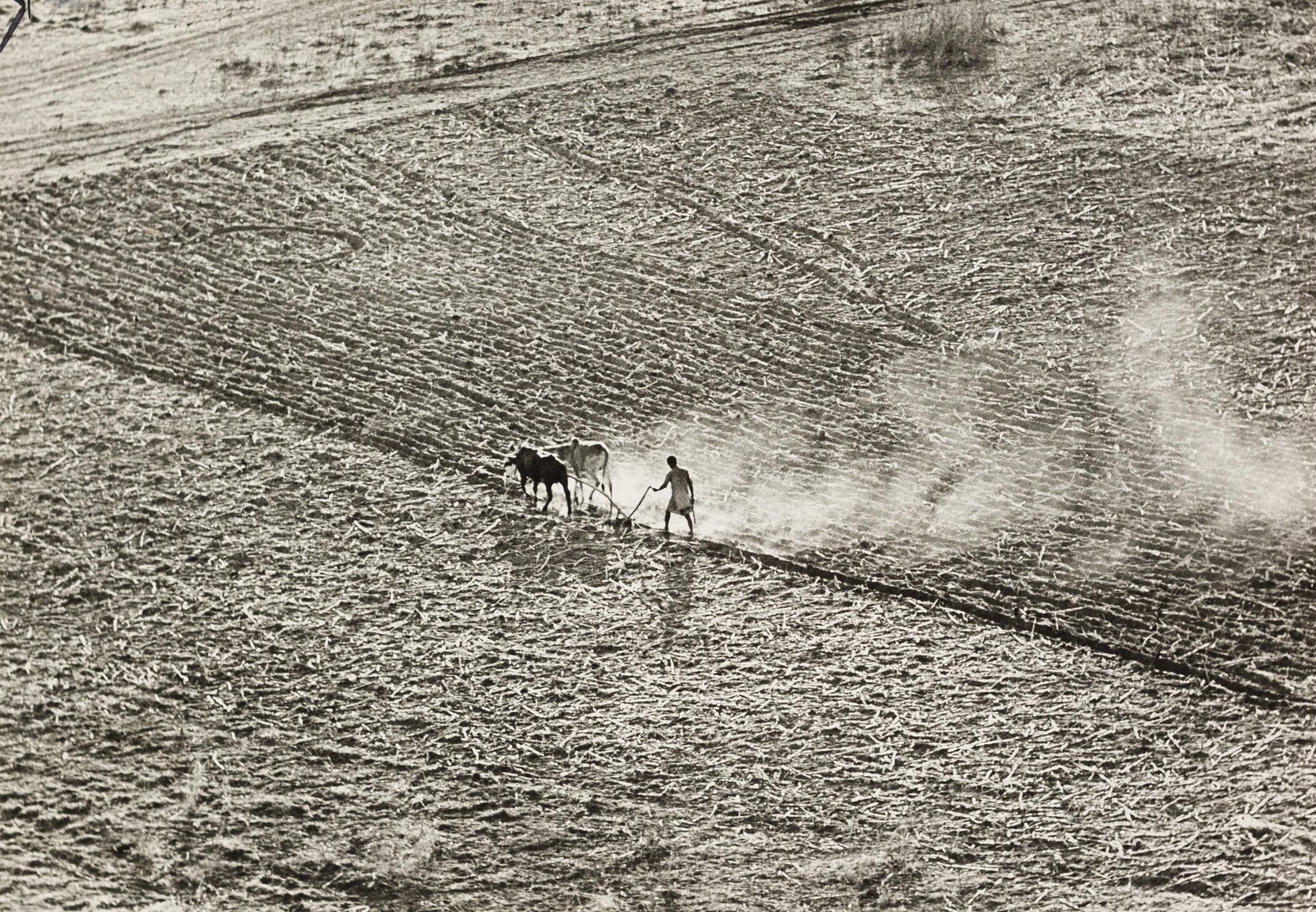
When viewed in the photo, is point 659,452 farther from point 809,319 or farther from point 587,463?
point 809,319

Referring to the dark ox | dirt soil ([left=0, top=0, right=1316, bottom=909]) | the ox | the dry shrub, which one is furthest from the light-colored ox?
the dry shrub

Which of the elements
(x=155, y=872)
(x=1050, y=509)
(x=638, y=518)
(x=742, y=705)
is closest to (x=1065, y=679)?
(x=1050, y=509)

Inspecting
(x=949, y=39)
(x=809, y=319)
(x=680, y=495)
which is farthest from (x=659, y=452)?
(x=949, y=39)

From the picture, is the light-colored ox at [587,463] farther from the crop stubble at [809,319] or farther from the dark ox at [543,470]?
the crop stubble at [809,319]

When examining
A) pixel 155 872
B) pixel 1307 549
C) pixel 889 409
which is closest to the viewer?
pixel 155 872

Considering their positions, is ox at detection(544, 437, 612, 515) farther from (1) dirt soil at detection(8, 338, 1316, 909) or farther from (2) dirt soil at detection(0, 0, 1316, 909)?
(1) dirt soil at detection(8, 338, 1316, 909)

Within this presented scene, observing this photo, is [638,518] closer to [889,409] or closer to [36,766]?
[889,409]

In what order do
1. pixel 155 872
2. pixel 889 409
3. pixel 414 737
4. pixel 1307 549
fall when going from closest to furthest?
pixel 155 872, pixel 414 737, pixel 1307 549, pixel 889 409
